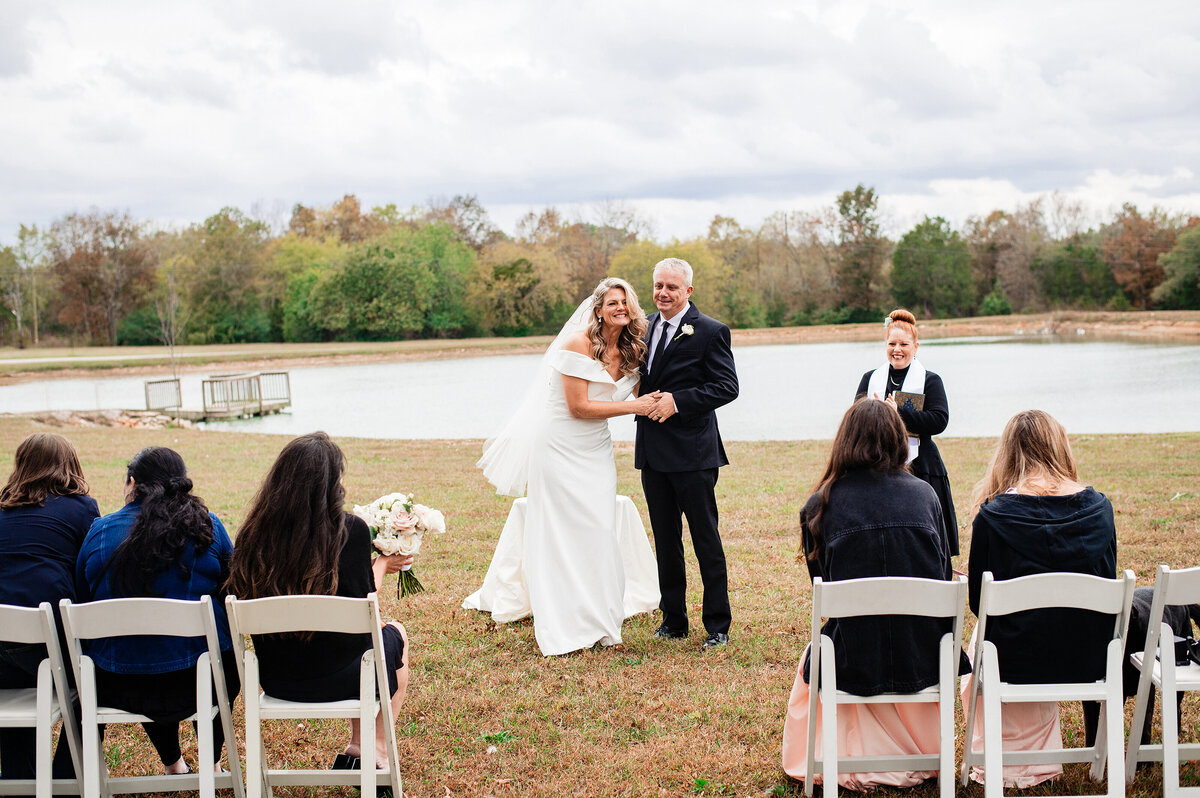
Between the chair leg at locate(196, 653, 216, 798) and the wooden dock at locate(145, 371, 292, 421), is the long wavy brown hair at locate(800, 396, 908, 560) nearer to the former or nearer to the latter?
the chair leg at locate(196, 653, 216, 798)

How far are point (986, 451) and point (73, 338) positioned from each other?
7197 centimetres

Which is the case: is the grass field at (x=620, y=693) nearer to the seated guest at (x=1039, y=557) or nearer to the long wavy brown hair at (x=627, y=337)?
the seated guest at (x=1039, y=557)

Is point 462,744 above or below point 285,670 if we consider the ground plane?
below

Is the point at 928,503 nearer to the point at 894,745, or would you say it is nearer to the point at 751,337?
the point at 894,745

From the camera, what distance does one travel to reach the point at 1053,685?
329cm

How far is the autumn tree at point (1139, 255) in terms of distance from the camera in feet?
236

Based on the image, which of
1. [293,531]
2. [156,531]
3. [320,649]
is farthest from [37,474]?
[320,649]

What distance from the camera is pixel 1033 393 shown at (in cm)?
2562

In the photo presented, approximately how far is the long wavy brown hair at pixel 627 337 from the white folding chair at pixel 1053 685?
2683 mm

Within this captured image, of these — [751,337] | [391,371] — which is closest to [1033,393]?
[391,371]

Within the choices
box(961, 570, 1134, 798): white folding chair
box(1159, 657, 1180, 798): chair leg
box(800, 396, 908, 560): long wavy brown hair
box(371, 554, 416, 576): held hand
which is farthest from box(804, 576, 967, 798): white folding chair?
box(371, 554, 416, 576): held hand

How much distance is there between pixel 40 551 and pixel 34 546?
0.03m

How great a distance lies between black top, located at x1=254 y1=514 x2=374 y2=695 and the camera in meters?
3.36

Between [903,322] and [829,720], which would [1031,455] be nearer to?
[829,720]
